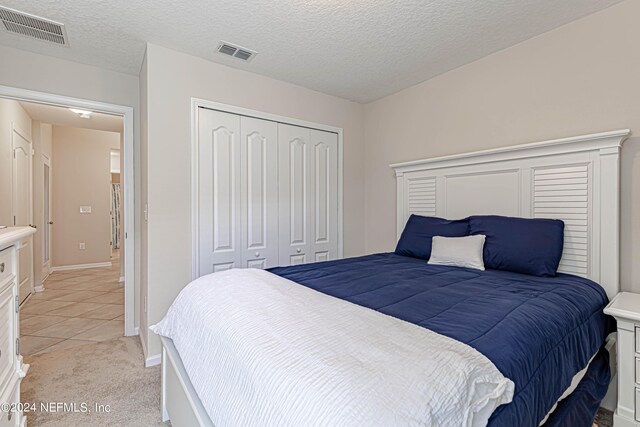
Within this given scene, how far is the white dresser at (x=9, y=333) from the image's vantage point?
1.27 metres

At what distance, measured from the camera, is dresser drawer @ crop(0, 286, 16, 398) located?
1.29 metres

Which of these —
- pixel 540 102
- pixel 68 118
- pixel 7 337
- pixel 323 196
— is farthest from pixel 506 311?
pixel 68 118

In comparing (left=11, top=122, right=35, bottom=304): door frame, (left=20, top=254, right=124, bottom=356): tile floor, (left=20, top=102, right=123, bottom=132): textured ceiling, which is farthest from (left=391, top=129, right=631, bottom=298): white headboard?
(left=11, top=122, right=35, bottom=304): door frame

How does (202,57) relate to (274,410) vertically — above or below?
above

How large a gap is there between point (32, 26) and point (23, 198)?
2761mm

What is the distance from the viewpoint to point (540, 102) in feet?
7.80

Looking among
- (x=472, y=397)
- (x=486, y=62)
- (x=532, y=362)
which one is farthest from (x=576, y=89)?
(x=472, y=397)

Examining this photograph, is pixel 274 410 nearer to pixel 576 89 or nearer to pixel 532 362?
pixel 532 362

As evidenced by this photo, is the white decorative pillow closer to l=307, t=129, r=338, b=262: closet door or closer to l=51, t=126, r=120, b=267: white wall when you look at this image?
l=307, t=129, r=338, b=262: closet door

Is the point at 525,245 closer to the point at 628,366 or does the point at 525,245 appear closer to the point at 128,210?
the point at 628,366

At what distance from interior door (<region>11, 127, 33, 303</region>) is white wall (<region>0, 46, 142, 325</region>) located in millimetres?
1535

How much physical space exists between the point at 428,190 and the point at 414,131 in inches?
27.8

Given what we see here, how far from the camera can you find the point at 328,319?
3.58ft

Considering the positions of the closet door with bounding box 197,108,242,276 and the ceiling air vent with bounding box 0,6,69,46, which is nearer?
the ceiling air vent with bounding box 0,6,69,46
